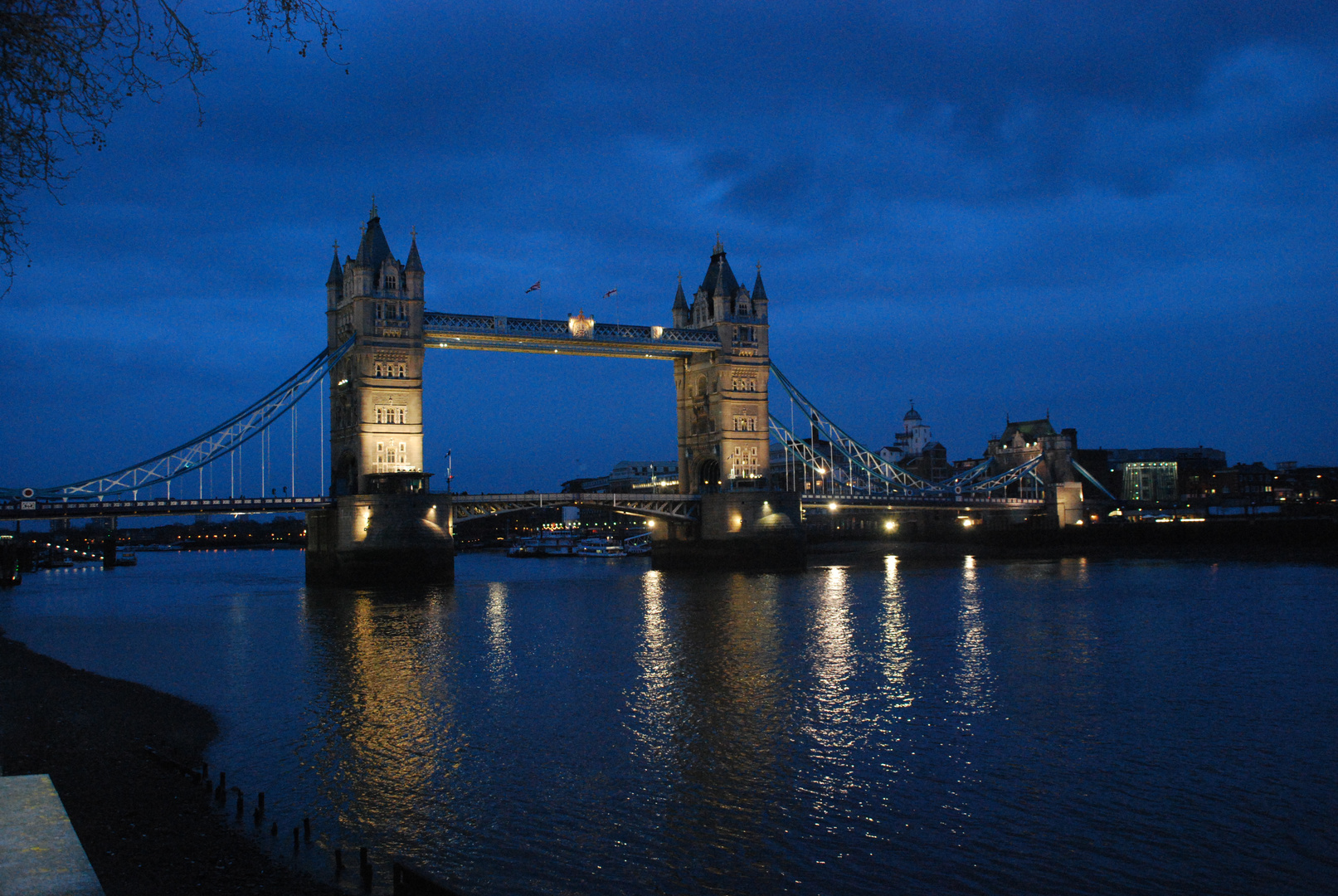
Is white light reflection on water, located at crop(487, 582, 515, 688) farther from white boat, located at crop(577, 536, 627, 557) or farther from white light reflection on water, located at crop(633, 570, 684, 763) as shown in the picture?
white boat, located at crop(577, 536, 627, 557)

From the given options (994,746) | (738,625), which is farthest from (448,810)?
(738,625)

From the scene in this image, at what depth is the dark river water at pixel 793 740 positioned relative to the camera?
11.4 m

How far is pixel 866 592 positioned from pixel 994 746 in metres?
29.4

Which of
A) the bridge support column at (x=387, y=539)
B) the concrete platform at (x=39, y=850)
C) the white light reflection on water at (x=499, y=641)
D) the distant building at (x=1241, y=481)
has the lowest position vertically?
the white light reflection on water at (x=499, y=641)

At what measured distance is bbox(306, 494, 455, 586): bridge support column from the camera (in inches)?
1922

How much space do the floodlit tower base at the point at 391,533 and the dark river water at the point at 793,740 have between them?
11147mm

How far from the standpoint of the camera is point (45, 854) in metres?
7.98

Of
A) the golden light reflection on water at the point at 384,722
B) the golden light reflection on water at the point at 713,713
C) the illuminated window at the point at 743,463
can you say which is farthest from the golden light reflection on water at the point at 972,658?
the illuminated window at the point at 743,463

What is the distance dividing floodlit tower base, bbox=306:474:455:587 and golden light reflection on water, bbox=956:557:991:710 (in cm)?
2376

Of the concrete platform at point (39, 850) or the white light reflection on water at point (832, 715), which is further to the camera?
the white light reflection on water at point (832, 715)

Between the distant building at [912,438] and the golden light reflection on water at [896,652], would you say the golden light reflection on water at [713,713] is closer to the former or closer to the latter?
the golden light reflection on water at [896,652]

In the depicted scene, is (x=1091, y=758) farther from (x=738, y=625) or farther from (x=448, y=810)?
(x=738, y=625)

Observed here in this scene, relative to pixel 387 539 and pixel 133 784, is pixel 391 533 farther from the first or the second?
pixel 133 784

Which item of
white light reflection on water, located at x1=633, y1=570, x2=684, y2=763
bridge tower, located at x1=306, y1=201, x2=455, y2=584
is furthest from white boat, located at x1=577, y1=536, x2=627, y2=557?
white light reflection on water, located at x1=633, y1=570, x2=684, y2=763
